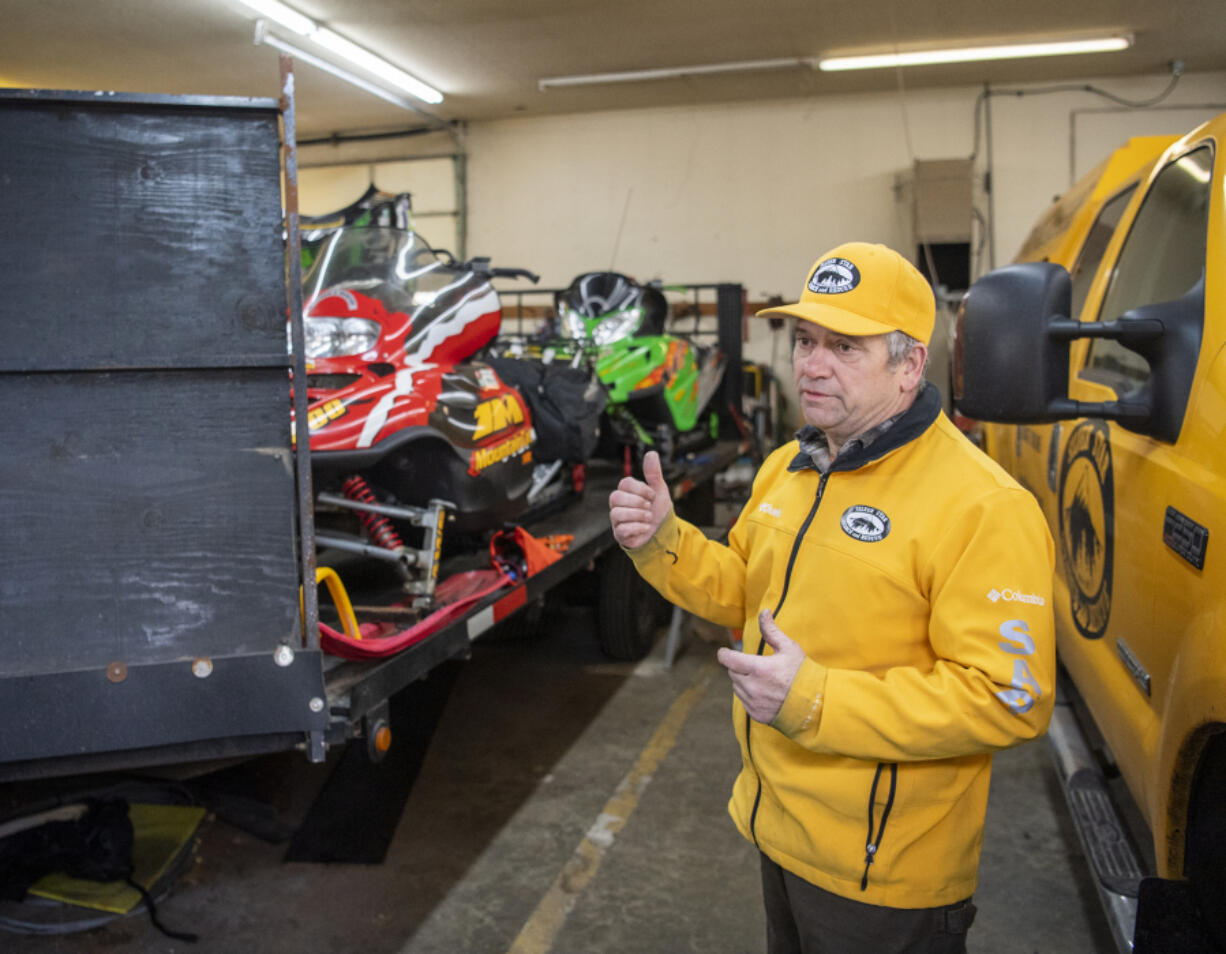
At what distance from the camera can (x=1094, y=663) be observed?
242 cm

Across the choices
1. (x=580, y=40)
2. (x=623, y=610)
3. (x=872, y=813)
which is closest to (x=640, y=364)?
(x=623, y=610)

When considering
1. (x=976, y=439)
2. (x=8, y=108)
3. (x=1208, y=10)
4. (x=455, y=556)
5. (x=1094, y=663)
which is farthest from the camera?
(x=1208, y=10)

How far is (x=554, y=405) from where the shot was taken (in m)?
4.40

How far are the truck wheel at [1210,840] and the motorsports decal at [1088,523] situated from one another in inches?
26.6

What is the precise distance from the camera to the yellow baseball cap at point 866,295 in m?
1.61

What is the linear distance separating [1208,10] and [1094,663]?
9.51 metres

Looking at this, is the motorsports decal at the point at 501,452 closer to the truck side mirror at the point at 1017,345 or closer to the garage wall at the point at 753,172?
the truck side mirror at the point at 1017,345

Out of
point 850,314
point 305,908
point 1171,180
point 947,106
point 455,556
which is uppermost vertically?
point 947,106

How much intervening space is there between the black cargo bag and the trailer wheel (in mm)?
886

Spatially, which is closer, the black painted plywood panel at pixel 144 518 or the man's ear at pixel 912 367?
the man's ear at pixel 912 367

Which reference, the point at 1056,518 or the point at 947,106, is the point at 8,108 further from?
the point at 947,106

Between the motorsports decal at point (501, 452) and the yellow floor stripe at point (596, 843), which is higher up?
the motorsports decal at point (501, 452)

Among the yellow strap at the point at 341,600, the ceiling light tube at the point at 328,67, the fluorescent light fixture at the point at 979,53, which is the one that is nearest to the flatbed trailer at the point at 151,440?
the yellow strap at the point at 341,600

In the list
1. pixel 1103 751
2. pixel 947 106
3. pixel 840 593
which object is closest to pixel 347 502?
pixel 840 593
